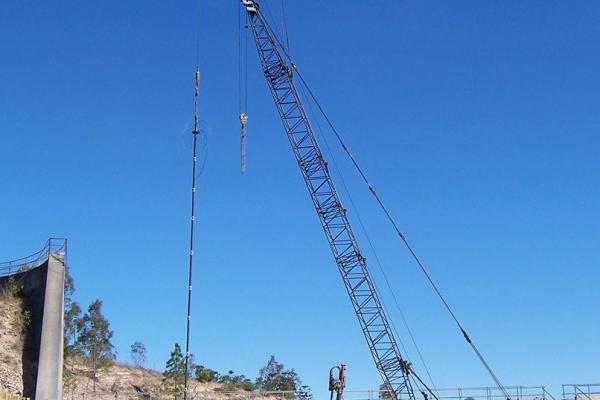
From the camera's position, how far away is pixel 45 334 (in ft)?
187

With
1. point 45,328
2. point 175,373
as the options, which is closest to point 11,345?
point 45,328

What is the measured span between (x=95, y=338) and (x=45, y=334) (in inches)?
743

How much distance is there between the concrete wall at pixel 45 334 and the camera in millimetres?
54844

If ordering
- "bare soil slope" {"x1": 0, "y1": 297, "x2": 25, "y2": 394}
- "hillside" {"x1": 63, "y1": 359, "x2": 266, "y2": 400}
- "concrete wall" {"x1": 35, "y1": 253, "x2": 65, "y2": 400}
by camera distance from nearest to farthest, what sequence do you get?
"concrete wall" {"x1": 35, "y1": 253, "x2": 65, "y2": 400} → "bare soil slope" {"x1": 0, "y1": 297, "x2": 25, "y2": 394} → "hillside" {"x1": 63, "y1": 359, "x2": 266, "y2": 400}

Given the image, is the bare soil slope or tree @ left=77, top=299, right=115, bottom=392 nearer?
the bare soil slope

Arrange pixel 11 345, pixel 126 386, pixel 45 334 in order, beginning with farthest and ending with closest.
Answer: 1. pixel 126 386
2. pixel 11 345
3. pixel 45 334

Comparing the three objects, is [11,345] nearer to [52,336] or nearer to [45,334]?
[45,334]

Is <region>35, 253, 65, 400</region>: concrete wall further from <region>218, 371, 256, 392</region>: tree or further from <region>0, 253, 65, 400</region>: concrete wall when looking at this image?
<region>218, 371, 256, 392</region>: tree

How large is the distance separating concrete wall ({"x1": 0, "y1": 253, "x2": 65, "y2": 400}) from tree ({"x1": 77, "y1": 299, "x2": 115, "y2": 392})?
516 inches

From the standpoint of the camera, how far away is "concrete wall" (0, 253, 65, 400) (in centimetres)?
5484

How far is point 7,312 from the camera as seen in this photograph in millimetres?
61844

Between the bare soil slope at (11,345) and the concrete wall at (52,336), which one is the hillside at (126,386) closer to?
the bare soil slope at (11,345)

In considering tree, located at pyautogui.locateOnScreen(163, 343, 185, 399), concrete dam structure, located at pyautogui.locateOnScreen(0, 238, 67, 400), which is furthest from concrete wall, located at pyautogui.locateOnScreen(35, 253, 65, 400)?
tree, located at pyautogui.locateOnScreen(163, 343, 185, 399)

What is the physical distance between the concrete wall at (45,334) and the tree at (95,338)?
13.1 meters
